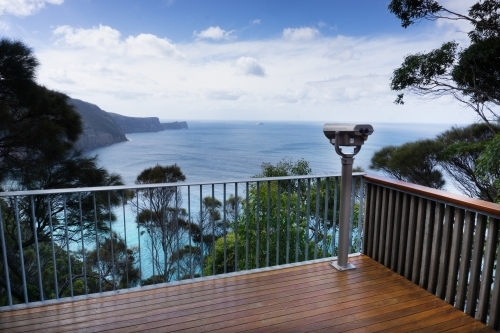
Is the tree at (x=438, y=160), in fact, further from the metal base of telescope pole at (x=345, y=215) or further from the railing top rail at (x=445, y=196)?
the metal base of telescope pole at (x=345, y=215)

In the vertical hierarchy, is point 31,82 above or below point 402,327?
above

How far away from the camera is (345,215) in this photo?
2.81 meters

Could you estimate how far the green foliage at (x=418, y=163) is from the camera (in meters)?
13.0

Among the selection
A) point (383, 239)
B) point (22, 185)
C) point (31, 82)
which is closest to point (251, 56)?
point (31, 82)

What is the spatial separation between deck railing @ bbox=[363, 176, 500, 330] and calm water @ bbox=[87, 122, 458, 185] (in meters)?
10.2

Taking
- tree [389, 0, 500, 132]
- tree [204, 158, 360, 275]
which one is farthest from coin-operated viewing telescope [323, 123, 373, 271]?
tree [389, 0, 500, 132]

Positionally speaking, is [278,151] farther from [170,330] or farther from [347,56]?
[170,330]

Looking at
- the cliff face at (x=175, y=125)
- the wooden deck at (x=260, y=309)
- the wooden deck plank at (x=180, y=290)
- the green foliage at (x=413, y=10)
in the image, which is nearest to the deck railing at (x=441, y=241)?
the wooden deck at (x=260, y=309)

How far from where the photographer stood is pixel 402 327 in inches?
80.3

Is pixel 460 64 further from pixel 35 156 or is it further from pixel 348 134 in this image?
pixel 35 156

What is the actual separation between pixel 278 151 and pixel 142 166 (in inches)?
406

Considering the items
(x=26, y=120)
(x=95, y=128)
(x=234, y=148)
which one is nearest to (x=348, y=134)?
(x=26, y=120)

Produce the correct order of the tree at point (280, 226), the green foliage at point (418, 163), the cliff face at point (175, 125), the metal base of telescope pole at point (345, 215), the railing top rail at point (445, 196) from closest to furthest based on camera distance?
the railing top rail at point (445, 196) → the metal base of telescope pole at point (345, 215) → the tree at point (280, 226) → the green foliage at point (418, 163) → the cliff face at point (175, 125)

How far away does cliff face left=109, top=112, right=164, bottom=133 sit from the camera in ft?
55.5
